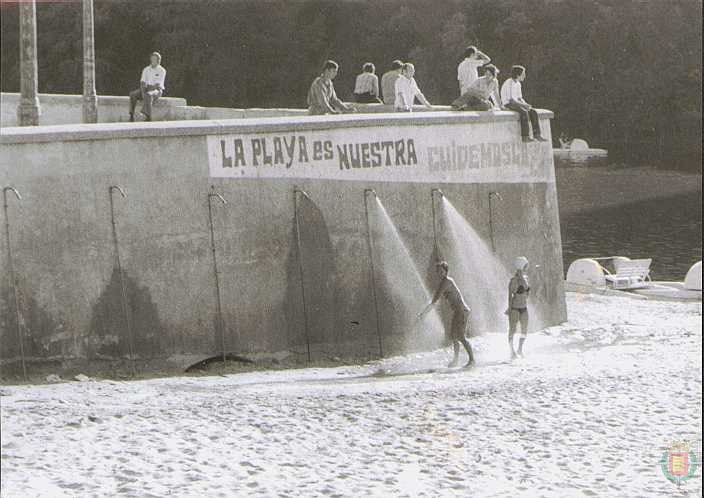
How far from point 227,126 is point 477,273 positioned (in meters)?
5.95

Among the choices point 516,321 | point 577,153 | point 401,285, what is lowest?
point 516,321

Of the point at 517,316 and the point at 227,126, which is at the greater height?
the point at 227,126

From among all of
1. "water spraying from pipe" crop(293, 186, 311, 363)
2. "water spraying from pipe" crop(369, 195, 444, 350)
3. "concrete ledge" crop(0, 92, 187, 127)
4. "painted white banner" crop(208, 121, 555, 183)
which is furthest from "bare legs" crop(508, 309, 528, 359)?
"concrete ledge" crop(0, 92, 187, 127)

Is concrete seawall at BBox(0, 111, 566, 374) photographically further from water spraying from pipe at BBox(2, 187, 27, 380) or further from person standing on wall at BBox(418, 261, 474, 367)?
person standing on wall at BBox(418, 261, 474, 367)

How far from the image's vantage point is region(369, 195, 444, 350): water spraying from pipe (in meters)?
21.2

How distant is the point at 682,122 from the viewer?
73625 millimetres

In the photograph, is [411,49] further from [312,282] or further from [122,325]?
[122,325]

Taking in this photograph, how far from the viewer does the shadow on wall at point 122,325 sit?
18.5 metres

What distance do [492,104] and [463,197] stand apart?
7.85ft

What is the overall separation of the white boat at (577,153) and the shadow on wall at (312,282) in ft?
175

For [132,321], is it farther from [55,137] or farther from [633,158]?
[633,158]

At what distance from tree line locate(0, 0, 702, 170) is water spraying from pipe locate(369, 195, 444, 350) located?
50.4 metres

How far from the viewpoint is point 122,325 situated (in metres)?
18.7

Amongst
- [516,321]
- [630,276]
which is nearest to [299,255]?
[516,321]
